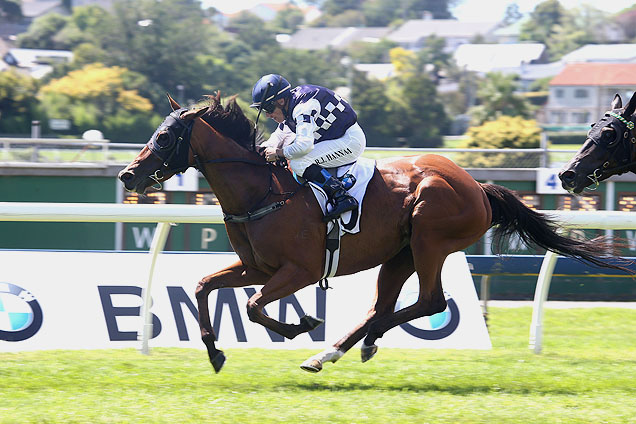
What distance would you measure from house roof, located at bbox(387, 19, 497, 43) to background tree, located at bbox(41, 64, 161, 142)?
160ft

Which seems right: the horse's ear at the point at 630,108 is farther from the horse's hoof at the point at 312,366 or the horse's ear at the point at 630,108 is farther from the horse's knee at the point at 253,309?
the horse's knee at the point at 253,309

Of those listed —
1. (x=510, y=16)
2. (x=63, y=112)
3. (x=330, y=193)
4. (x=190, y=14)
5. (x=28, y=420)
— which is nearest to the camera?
(x=28, y=420)

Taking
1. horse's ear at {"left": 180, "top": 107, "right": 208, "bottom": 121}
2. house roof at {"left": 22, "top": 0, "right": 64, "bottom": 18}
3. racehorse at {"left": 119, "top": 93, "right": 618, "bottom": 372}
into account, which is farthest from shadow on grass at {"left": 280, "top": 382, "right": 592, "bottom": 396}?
house roof at {"left": 22, "top": 0, "right": 64, "bottom": 18}

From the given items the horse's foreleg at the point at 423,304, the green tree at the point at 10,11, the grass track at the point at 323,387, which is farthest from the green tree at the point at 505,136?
the green tree at the point at 10,11

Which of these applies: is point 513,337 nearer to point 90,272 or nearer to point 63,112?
point 90,272

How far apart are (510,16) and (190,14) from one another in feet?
149

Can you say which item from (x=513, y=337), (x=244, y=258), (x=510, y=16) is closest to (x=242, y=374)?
(x=244, y=258)

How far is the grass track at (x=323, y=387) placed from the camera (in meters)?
4.39

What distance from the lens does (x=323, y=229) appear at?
5.29m

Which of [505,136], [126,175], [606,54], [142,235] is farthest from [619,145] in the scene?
[606,54]

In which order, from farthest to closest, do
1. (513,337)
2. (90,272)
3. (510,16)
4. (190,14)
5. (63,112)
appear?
(510,16) → (190,14) → (63,112) → (513,337) → (90,272)

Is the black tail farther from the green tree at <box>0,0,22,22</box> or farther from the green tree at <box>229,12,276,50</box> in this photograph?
the green tree at <box>0,0,22,22</box>

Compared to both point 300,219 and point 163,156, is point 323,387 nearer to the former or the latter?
point 300,219

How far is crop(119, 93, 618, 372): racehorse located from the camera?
5.18m
